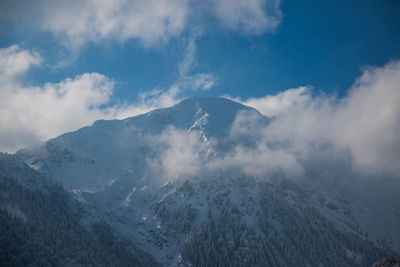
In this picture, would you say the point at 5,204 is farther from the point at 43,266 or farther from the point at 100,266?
the point at 100,266

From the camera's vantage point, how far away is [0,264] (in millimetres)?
140500

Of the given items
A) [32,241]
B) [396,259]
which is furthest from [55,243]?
[396,259]

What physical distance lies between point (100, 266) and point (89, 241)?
27683mm

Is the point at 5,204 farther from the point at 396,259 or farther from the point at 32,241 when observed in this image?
the point at 396,259

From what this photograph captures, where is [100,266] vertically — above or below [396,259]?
below

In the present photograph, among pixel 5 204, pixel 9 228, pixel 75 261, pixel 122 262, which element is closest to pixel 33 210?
pixel 5 204

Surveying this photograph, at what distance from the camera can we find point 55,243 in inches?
6890

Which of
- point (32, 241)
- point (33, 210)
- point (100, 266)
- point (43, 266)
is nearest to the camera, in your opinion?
point (43, 266)

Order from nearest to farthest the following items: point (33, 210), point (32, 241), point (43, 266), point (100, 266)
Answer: point (43, 266) < point (32, 241) < point (100, 266) < point (33, 210)

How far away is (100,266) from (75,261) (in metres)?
Answer: 15.0

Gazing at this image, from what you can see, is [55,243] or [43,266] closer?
[43,266]

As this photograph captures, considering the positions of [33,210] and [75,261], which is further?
[33,210]

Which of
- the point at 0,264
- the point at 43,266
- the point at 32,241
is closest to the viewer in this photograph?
the point at 0,264

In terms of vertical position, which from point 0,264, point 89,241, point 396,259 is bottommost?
point 0,264
